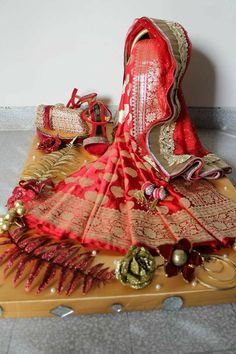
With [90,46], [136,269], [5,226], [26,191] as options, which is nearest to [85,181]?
[26,191]

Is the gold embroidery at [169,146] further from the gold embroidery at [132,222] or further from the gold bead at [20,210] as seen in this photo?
the gold bead at [20,210]

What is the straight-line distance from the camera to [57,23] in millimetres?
1651

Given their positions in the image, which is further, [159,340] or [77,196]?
[77,196]

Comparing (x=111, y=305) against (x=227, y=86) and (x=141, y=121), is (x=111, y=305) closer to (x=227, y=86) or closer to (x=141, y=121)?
(x=141, y=121)

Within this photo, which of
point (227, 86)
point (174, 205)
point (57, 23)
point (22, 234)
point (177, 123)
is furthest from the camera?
point (227, 86)

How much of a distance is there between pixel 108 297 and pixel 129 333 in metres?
0.09

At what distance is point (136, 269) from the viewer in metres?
0.82

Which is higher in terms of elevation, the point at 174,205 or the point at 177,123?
the point at 177,123

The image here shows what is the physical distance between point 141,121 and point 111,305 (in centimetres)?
71

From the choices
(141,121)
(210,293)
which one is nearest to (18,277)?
(210,293)

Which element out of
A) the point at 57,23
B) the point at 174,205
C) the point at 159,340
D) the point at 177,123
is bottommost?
the point at 159,340

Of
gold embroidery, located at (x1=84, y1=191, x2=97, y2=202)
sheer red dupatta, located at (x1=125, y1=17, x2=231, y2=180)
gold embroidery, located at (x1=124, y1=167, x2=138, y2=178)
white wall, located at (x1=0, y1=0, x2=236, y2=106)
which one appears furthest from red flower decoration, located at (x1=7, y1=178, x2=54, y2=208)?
white wall, located at (x1=0, y1=0, x2=236, y2=106)

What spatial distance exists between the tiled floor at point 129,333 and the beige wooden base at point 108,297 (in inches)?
0.8

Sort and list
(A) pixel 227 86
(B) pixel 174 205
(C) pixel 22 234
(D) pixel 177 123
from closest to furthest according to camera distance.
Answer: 1. (C) pixel 22 234
2. (B) pixel 174 205
3. (D) pixel 177 123
4. (A) pixel 227 86
